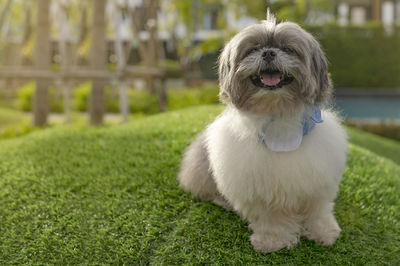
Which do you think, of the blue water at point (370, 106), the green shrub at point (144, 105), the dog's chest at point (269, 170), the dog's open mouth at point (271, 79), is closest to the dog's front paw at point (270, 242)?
the dog's chest at point (269, 170)

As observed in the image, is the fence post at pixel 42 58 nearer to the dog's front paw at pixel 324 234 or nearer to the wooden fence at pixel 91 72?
the wooden fence at pixel 91 72

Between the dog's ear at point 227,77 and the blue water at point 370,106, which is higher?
the dog's ear at point 227,77

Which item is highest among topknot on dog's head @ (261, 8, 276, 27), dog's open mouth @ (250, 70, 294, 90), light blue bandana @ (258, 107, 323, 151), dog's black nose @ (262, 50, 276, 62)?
topknot on dog's head @ (261, 8, 276, 27)

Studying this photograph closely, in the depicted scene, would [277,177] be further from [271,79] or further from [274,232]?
[271,79]

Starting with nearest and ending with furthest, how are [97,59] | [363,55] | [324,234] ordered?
1. [324,234]
2. [97,59]
3. [363,55]

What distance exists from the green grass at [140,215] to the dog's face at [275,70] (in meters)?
1.05

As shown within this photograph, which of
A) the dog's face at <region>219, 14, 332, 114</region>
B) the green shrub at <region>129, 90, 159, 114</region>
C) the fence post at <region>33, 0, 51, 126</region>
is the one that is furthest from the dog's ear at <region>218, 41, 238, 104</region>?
the green shrub at <region>129, 90, 159, 114</region>

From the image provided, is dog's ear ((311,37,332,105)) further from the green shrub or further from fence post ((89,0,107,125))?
the green shrub

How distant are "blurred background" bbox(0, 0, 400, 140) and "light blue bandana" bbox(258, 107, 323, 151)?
15.7 ft

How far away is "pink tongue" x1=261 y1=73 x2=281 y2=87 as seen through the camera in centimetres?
240

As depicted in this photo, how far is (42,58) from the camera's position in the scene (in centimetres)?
727

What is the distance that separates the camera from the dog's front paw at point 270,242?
9.15 feet

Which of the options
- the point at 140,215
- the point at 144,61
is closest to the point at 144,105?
the point at 144,61

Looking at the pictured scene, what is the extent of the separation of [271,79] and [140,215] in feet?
5.05
